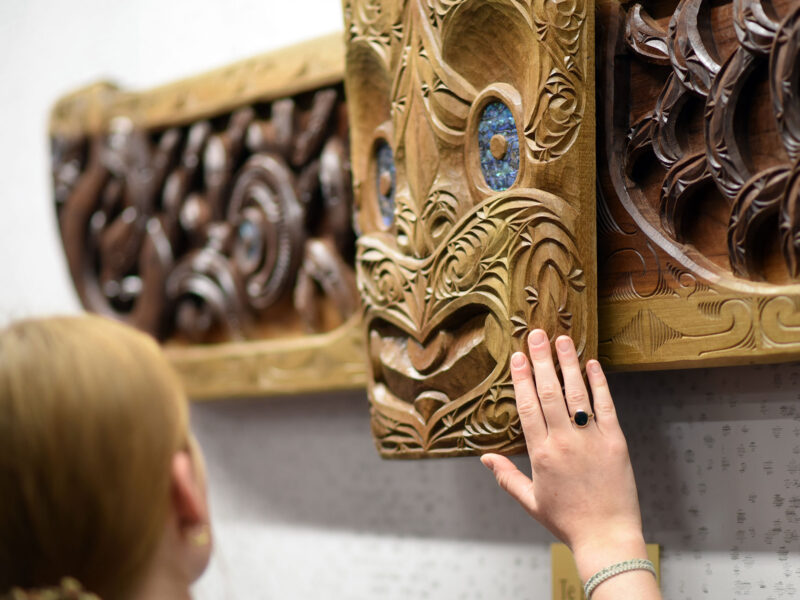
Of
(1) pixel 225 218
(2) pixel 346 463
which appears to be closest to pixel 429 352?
(2) pixel 346 463

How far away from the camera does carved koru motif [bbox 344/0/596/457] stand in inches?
34.6

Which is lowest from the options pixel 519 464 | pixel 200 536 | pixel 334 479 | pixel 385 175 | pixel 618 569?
pixel 334 479

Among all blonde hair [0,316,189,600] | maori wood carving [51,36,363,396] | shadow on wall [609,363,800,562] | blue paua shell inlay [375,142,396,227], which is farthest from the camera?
maori wood carving [51,36,363,396]

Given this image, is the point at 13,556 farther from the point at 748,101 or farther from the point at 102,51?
the point at 102,51

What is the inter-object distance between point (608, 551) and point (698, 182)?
36cm

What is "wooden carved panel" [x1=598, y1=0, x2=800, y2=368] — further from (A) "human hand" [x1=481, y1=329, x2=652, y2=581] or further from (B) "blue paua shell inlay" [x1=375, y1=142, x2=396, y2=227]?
(B) "blue paua shell inlay" [x1=375, y1=142, x2=396, y2=227]

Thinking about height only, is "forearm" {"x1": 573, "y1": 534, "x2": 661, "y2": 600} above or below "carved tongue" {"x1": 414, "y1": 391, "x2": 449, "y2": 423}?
below

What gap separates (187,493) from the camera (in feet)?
2.34

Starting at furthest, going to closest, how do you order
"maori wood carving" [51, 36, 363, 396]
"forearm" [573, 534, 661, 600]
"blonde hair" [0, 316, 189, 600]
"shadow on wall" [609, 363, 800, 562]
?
1. "maori wood carving" [51, 36, 363, 396]
2. "shadow on wall" [609, 363, 800, 562]
3. "forearm" [573, 534, 661, 600]
4. "blonde hair" [0, 316, 189, 600]

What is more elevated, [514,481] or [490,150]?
[490,150]

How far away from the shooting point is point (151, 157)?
1493 mm

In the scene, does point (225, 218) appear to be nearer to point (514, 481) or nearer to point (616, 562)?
point (514, 481)

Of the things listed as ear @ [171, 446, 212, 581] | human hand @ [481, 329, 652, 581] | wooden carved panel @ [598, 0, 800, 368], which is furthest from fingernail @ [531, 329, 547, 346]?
ear @ [171, 446, 212, 581]

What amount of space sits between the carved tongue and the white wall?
221 millimetres
